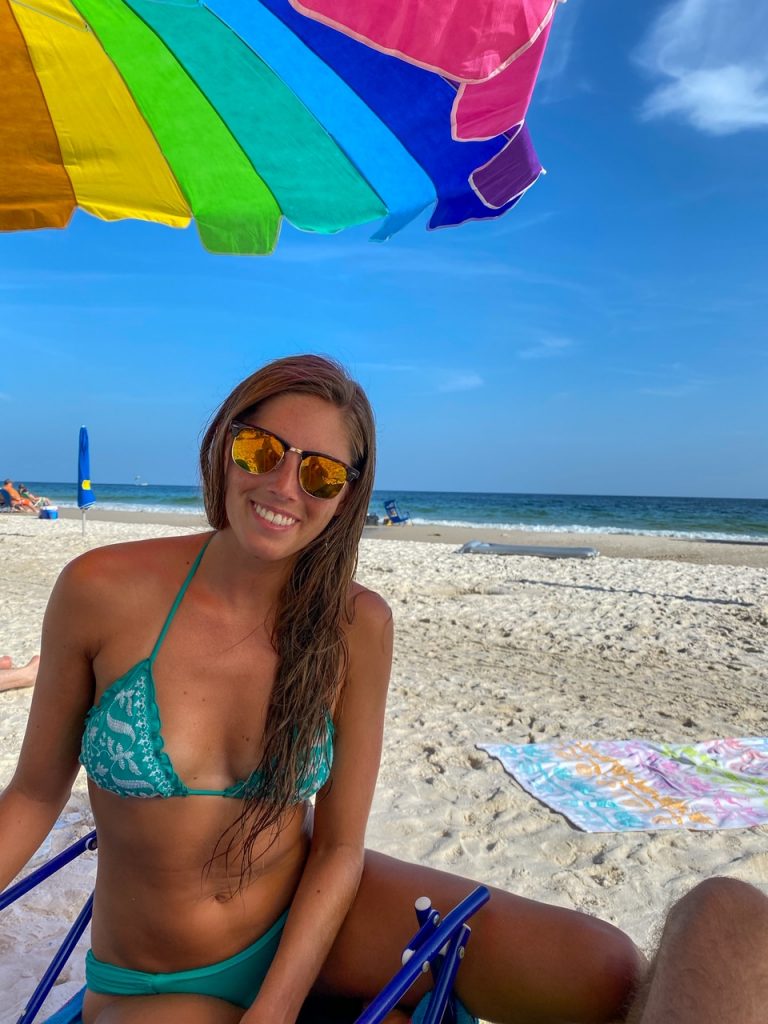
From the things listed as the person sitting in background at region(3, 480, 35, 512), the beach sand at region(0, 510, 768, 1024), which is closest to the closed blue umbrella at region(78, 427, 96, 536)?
the beach sand at region(0, 510, 768, 1024)

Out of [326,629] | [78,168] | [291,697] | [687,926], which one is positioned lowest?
[687,926]

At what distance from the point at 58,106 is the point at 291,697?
6.78 ft

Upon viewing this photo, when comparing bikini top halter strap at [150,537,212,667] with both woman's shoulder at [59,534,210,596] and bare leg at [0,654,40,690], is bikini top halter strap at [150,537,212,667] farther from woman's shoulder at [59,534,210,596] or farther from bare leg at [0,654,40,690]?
bare leg at [0,654,40,690]

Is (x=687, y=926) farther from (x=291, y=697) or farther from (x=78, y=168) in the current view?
(x=78, y=168)

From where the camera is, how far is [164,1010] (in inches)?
55.8

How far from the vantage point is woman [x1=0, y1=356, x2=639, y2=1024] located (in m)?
1.44

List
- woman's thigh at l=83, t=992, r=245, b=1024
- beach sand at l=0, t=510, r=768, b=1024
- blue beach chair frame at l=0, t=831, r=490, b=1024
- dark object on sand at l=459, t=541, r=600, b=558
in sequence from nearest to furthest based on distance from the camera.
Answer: blue beach chair frame at l=0, t=831, r=490, b=1024, woman's thigh at l=83, t=992, r=245, b=1024, beach sand at l=0, t=510, r=768, b=1024, dark object on sand at l=459, t=541, r=600, b=558

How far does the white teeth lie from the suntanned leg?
2.65 feet

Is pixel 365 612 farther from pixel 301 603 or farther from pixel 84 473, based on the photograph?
pixel 84 473

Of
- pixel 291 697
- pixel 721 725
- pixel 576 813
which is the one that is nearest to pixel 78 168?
pixel 291 697

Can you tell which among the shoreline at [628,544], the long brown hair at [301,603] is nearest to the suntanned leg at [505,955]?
the long brown hair at [301,603]

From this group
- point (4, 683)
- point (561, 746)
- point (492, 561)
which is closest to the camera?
point (561, 746)

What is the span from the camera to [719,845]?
11.0 ft

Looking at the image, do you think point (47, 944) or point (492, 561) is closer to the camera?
point (47, 944)
